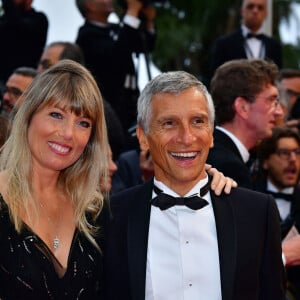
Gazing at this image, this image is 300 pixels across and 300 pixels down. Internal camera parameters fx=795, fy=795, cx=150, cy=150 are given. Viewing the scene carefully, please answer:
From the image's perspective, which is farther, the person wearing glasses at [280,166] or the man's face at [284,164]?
the man's face at [284,164]

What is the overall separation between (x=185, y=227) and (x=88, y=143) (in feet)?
2.62

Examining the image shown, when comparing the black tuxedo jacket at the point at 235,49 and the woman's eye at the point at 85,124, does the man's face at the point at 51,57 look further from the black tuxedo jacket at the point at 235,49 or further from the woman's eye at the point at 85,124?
the woman's eye at the point at 85,124

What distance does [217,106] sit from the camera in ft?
16.5

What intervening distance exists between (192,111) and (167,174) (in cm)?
31

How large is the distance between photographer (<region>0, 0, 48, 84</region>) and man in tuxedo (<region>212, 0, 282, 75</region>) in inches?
73.4

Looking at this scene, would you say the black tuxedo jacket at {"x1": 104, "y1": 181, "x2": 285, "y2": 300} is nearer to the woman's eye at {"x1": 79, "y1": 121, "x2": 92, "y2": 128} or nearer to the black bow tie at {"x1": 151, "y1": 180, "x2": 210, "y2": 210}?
the black bow tie at {"x1": 151, "y1": 180, "x2": 210, "y2": 210}

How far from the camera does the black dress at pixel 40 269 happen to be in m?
3.50

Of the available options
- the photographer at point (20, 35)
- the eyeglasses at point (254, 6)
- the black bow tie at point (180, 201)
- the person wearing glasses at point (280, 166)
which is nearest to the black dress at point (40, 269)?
the black bow tie at point (180, 201)

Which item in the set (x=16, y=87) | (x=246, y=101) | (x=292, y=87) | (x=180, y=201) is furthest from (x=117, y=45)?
(x=180, y=201)

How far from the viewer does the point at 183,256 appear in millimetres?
3457

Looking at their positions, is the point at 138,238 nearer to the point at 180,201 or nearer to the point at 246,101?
the point at 180,201

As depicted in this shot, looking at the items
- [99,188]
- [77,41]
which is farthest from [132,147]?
[99,188]

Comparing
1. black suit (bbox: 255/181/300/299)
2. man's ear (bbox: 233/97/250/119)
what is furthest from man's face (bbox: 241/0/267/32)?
black suit (bbox: 255/181/300/299)

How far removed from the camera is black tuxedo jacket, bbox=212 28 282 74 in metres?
8.01
